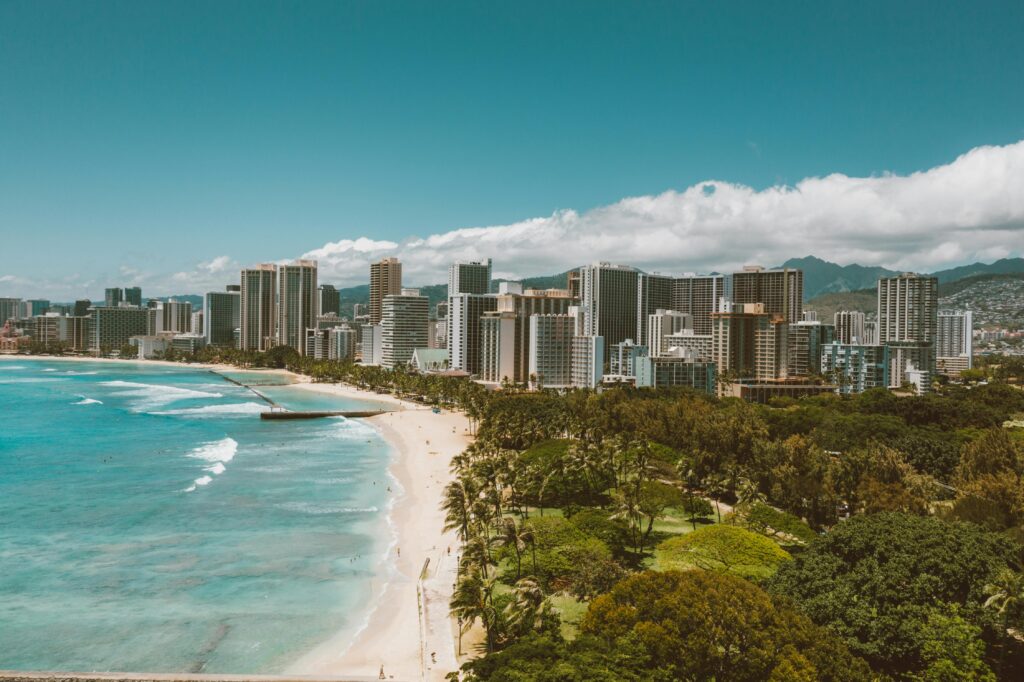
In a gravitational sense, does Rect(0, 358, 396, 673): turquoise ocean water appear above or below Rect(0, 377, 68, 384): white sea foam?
below

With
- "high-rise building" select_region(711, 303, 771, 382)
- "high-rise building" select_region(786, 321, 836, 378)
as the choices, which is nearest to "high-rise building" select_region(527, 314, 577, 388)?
"high-rise building" select_region(711, 303, 771, 382)

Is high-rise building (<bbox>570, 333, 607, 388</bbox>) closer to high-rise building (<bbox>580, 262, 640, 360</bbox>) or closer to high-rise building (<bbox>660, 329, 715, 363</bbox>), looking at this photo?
high-rise building (<bbox>660, 329, 715, 363</bbox>)

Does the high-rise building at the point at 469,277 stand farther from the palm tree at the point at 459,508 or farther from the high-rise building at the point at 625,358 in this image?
the palm tree at the point at 459,508

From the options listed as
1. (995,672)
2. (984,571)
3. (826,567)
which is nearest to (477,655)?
(826,567)

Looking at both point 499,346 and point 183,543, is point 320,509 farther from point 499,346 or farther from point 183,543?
point 499,346

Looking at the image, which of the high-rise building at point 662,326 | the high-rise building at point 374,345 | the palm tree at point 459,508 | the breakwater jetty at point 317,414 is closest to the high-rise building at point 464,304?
the high-rise building at point 374,345
